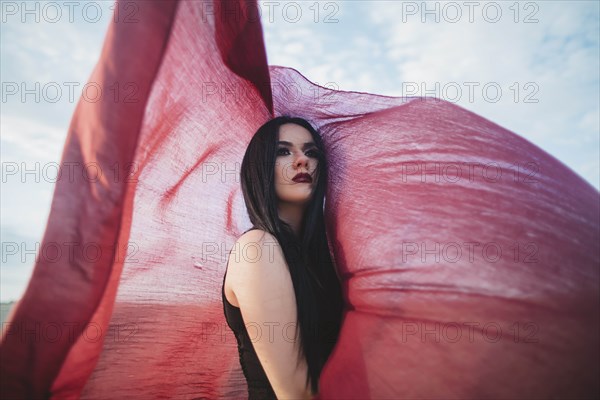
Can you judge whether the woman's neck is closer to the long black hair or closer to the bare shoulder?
the long black hair

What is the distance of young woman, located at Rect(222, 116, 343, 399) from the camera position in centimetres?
153

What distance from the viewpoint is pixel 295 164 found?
2010 millimetres

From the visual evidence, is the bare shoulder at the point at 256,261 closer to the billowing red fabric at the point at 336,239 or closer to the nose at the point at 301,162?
the billowing red fabric at the point at 336,239

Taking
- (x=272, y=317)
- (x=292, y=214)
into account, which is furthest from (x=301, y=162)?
(x=272, y=317)

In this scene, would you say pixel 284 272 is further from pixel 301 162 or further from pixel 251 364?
pixel 301 162

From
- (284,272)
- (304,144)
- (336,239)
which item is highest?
(304,144)

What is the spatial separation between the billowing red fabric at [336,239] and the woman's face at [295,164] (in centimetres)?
11

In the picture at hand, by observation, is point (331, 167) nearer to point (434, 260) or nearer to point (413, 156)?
point (413, 156)

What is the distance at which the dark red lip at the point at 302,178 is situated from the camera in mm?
1989

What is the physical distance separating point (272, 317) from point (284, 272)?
0.17 m

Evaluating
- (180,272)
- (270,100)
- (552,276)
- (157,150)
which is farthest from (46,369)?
(552,276)

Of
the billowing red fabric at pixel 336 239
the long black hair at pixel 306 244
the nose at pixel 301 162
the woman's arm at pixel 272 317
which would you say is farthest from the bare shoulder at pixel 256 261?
the nose at pixel 301 162

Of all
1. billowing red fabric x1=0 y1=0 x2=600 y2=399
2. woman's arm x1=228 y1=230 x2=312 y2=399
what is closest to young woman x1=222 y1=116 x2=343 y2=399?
woman's arm x1=228 y1=230 x2=312 y2=399

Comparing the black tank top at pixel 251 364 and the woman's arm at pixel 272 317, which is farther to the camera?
the black tank top at pixel 251 364
